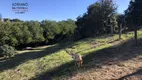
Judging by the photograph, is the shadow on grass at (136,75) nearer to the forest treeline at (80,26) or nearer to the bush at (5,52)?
the forest treeline at (80,26)

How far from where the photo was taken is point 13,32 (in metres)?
53.6

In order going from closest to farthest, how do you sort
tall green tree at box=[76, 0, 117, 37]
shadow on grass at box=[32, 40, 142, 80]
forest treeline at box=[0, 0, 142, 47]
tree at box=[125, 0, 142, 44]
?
1. shadow on grass at box=[32, 40, 142, 80]
2. tree at box=[125, 0, 142, 44]
3. forest treeline at box=[0, 0, 142, 47]
4. tall green tree at box=[76, 0, 117, 37]

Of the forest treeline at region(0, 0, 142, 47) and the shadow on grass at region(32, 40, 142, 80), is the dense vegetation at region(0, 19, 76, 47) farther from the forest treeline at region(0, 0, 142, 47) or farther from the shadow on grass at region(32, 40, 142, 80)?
the shadow on grass at region(32, 40, 142, 80)

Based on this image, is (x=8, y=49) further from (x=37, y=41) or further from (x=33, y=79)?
(x=37, y=41)

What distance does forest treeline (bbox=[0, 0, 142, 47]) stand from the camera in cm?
3644

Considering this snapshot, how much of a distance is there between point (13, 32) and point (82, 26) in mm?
17190

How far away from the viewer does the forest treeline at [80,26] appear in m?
36.4

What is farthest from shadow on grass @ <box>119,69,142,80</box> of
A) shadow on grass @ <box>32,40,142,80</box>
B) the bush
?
the bush

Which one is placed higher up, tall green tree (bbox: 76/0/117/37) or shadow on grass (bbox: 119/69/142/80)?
tall green tree (bbox: 76/0/117/37)

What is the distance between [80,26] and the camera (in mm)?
48031

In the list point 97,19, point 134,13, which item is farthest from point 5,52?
point 134,13

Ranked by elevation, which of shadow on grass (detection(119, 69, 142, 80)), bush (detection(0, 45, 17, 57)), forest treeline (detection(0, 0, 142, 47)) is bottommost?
bush (detection(0, 45, 17, 57))

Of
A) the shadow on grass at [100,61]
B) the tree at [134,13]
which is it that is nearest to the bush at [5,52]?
the tree at [134,13]

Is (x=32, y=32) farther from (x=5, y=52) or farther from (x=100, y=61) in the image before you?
(x=100, y=61)
